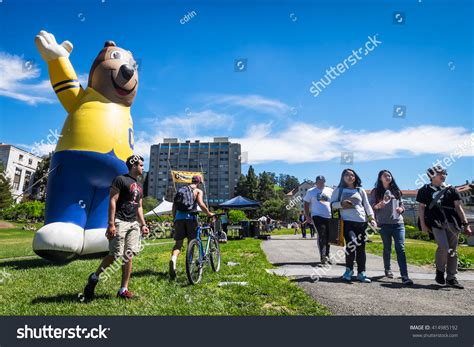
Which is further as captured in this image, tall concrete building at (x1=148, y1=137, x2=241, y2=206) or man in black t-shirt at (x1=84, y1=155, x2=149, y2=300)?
tall concrete building at (x1=148, y1=137, x2=241, y2=206)

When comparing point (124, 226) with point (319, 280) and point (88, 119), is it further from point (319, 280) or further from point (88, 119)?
point (88, 119)

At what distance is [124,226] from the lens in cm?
372

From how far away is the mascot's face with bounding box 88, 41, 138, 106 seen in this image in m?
7.32

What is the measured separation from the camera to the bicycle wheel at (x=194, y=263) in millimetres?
4336

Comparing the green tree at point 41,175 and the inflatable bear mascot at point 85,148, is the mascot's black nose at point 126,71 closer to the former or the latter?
the inflatable bear mascot at point 85,148

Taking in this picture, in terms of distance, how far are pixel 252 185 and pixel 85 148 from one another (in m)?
71.1

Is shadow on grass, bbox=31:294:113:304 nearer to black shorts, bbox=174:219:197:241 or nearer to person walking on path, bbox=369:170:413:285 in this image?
black shorts, bbox=174:219:197:241

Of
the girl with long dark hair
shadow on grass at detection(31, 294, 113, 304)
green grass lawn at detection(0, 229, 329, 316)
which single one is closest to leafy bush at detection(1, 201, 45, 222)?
green grass lawn at detection(0, 229, 329, 316)

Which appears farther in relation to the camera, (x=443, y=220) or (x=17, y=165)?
(x=17, y=165)

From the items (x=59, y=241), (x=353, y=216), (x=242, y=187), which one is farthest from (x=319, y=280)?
(x=242, y=187)

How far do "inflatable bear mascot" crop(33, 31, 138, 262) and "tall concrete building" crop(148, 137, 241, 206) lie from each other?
287 ft

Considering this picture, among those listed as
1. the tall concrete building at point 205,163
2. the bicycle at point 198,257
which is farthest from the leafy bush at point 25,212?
the tall concrete building at point 205,163

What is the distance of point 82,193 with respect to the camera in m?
6.32
